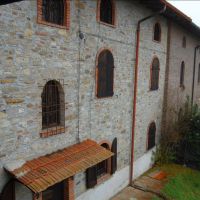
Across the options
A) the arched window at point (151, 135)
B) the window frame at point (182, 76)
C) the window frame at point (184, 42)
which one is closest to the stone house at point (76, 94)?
the arched window at point (151, 135)

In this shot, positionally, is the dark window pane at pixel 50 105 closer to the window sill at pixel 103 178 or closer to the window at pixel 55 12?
the window at pixel 55 12

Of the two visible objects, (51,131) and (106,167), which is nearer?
(51,131)

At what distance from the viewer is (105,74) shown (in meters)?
8.18

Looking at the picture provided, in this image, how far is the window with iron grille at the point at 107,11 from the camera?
7948 millimetres

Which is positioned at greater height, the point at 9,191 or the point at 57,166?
the point at 57,166

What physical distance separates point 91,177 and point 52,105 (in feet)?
9.41

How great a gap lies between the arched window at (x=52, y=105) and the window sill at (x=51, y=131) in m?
0.10

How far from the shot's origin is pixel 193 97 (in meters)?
17.5

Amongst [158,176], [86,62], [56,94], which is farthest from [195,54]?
[56,94]

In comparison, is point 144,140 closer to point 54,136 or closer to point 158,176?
point 158,176

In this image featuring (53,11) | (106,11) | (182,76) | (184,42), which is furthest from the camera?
(182,76)

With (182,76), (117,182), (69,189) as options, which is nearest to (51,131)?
(69,189)

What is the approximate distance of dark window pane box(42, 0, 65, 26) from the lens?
19.8 ft

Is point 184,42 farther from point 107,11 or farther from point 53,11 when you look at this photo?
point 53,11
